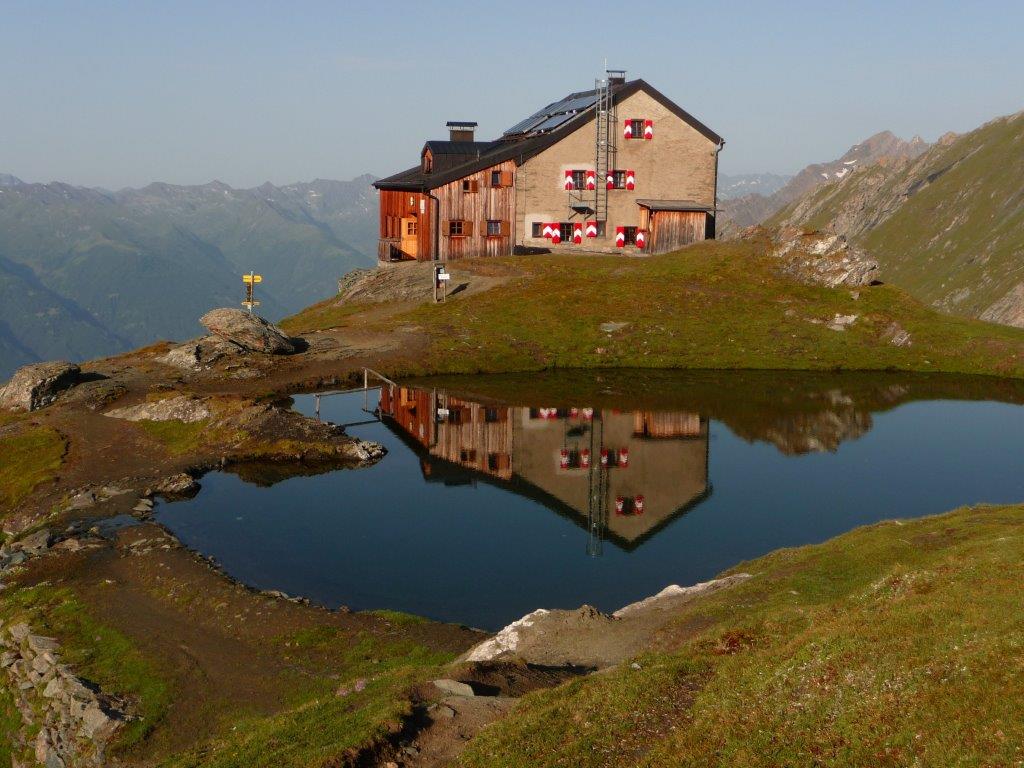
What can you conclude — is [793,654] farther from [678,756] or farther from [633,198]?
[633,198]

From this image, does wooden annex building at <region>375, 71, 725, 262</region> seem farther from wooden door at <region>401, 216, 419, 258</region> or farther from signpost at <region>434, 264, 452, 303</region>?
signpost at <region>434, 264, 452, 303</region>

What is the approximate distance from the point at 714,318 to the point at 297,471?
47.1m

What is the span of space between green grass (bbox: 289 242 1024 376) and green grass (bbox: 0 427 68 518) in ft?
90.7

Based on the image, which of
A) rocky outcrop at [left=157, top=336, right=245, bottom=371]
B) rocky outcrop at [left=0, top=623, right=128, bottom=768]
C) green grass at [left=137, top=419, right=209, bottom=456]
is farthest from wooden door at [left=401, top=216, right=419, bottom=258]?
rocky outcrop at [left=0, top=623, right=128, bottom=768]

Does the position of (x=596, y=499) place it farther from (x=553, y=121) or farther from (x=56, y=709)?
(x=553, y=121)

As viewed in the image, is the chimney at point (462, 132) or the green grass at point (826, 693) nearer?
the green grass at point (826, 693)

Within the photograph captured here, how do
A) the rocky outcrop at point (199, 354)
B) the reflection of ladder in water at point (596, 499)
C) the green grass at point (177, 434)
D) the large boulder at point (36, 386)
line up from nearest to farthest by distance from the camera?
the reflection of ladder in water at point (596, 499)
the green grass at point (177, 434)
the large boulder at point (36, 386)
the rocky outcrop at point (199, 354)

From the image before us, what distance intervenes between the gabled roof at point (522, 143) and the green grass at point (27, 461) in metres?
54.0

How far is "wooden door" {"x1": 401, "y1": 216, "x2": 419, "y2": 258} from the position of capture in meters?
102

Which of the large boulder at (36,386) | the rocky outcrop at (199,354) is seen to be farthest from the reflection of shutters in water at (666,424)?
the large boulder at (36,386)

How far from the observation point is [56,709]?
84.3 ft

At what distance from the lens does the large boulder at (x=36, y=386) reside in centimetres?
5925

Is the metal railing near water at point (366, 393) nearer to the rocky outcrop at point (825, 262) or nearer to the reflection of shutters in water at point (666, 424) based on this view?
the reflection of shutters in water at point (666, 424)

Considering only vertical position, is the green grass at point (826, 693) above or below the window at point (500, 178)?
below
